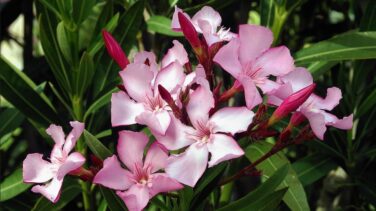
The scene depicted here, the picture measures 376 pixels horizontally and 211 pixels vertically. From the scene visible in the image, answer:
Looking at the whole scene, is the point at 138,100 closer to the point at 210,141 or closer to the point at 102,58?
the point at 210,141

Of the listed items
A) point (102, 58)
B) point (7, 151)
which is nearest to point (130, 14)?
point (102, 58)

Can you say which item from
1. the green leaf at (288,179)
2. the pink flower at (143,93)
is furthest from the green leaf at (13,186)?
the pink flower at (143,93)

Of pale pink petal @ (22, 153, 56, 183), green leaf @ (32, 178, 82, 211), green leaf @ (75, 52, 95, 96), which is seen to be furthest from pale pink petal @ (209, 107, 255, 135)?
green leaf @ (32, 178, 82, 211)

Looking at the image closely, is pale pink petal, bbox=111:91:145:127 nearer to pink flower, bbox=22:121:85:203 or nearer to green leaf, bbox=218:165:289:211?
pink flower, bbox=22:121:85:203

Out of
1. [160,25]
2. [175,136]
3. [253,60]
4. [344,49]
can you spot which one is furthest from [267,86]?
[160,25]

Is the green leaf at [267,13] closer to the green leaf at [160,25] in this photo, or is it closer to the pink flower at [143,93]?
the green leaf at [160,25]

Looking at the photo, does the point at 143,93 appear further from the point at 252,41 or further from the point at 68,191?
the point at 68,191
